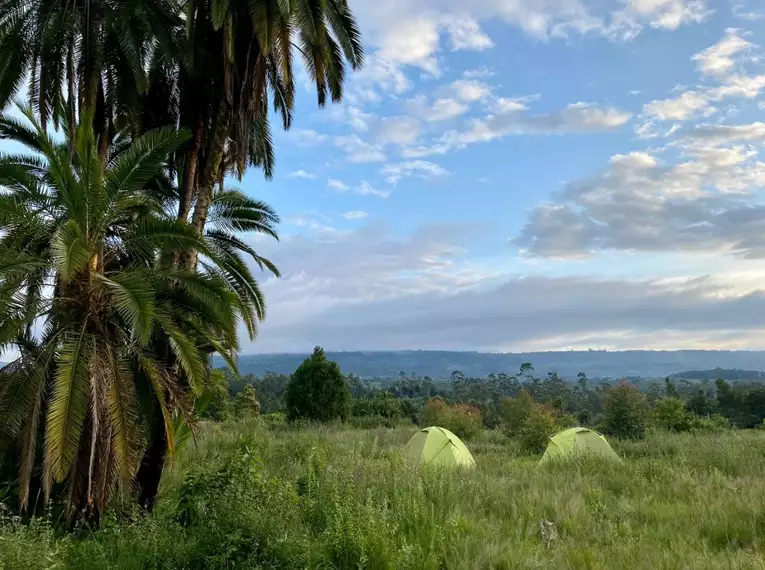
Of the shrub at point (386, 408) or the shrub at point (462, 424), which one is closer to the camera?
the shrub at point (462, 424)

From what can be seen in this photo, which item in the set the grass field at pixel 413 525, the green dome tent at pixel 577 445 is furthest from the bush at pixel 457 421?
the grass field at pixel 413 525

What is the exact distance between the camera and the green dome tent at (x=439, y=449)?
14602 mm

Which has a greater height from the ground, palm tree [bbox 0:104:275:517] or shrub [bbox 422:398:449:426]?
palm tree [bbox 0:104:275:517]

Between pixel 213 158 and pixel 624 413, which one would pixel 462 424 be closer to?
pixel 624 413

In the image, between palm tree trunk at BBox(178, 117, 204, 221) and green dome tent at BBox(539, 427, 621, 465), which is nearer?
palm tree trunk at BBox(178, 117, 204, 221)

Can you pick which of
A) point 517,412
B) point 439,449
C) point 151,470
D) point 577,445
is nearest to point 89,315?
point 151,470

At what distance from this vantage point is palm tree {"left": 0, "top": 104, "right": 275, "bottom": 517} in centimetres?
825

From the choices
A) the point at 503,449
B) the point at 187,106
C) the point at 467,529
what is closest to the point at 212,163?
A: the point at 187,106

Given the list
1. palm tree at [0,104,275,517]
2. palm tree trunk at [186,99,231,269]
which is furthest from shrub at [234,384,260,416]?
palm tree at [0,104,275,517]

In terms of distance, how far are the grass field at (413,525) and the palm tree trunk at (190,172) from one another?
6688 millimetres

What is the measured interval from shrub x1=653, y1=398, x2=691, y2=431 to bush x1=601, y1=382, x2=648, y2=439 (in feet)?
12.4

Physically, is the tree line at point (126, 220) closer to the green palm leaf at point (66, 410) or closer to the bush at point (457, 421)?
the green palm leaf at point (66, 410)

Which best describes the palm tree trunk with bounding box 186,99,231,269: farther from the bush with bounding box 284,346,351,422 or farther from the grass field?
the bush with bounding box 284,346,351,422

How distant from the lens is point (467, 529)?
675 cm
